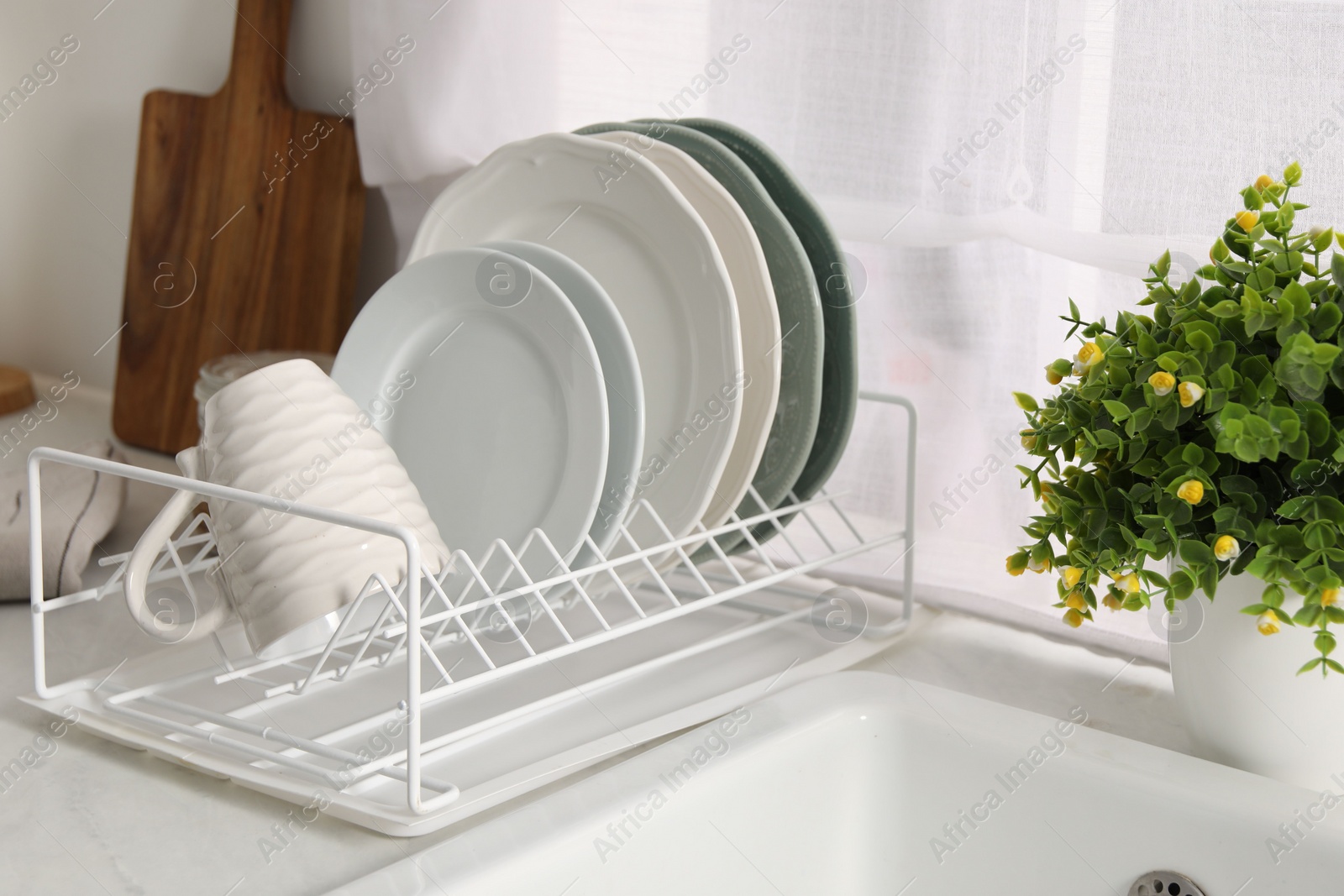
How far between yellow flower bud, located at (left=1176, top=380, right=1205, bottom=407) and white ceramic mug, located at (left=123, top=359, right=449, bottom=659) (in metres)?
0.42

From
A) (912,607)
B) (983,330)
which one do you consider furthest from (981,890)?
(983,330)

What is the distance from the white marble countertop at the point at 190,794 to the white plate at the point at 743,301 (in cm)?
18

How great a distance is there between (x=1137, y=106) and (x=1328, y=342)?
1.08ft

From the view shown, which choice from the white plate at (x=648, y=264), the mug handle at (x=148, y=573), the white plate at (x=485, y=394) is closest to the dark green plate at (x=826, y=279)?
the white plate at (x=648, y=264)

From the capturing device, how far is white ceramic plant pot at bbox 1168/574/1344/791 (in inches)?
25.0

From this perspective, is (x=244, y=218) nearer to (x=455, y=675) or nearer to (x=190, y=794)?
(x=455, y=675)

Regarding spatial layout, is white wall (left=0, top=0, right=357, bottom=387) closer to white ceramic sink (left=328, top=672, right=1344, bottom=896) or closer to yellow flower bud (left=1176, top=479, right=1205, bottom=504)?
white ceramic sink (left=328, top=672, right=1344, bottom=896)

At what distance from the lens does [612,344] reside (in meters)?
0.78

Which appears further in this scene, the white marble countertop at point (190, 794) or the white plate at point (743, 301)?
the white plate at point (743, 301)

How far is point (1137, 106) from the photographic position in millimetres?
867

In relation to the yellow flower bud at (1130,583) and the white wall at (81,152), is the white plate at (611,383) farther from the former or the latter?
the white wall at (81,152)

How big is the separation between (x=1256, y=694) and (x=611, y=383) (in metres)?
0.42

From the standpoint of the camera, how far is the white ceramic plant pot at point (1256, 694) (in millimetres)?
635

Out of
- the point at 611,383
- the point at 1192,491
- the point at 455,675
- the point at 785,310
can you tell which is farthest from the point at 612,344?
the point at 1192,491
